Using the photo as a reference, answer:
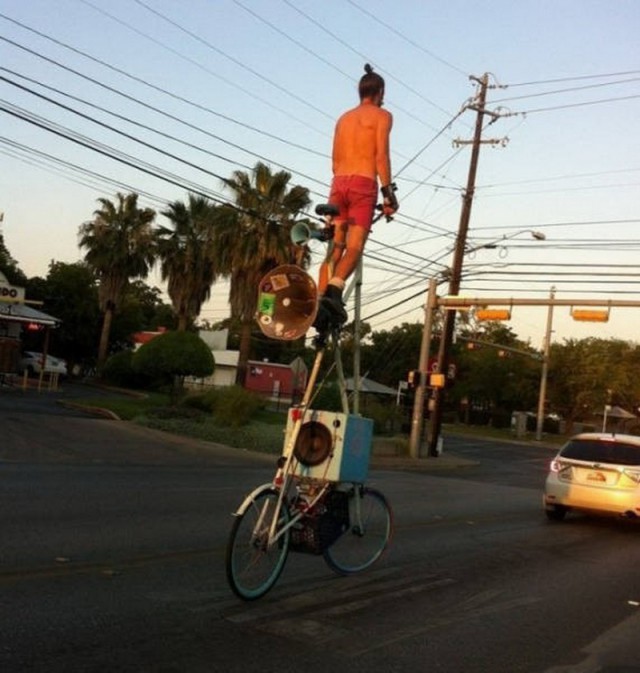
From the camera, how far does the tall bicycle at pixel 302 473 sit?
19.7 ft

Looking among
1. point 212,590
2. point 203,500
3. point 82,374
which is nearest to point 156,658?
point 212,590

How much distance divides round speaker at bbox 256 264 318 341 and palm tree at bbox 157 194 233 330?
110 feet

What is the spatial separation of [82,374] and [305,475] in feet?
181

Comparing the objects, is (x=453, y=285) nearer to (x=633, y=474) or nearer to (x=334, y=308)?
(x=633, y=474)

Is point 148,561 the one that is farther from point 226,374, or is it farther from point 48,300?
point 226,374

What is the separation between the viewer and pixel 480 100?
103 feet

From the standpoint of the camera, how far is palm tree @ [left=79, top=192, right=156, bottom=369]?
45.8m

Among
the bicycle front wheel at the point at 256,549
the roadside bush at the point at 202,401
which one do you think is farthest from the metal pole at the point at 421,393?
the bicycle front wheel at the point at 256,549

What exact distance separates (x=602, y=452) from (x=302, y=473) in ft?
25.7

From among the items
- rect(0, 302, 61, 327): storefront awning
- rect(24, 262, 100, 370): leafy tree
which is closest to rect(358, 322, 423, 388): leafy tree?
rect(24, 262, 100, 370): leafy tree

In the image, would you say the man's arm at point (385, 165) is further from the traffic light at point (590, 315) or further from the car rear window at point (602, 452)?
the traffic light at point (590, 315)

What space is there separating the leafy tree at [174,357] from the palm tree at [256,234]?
3837mm

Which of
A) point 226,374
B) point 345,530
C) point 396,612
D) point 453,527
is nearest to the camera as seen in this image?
point 396,612

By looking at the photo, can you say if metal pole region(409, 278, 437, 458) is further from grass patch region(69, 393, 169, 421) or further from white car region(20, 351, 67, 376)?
white car region(20, 351, 67, 376)
